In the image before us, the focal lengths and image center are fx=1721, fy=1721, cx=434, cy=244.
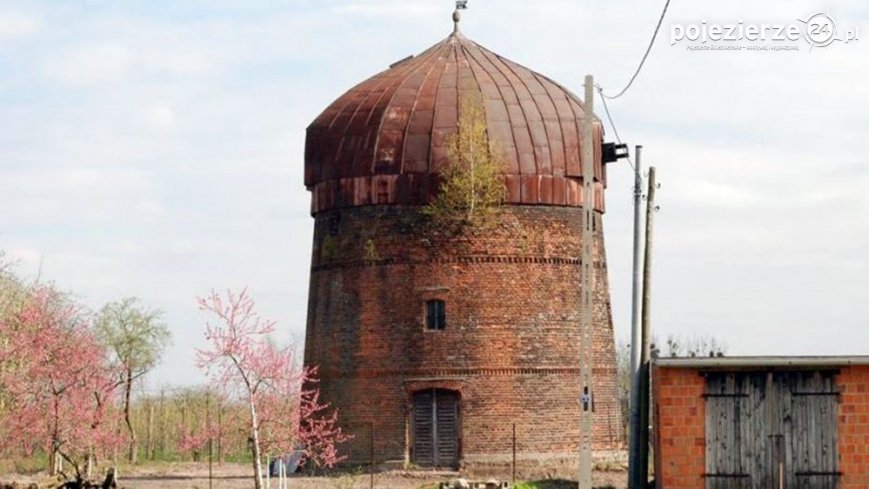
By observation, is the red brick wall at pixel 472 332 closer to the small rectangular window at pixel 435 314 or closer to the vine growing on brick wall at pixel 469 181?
the small rectangular window at pixel 435 314

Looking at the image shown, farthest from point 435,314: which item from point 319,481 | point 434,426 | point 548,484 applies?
point 548,484

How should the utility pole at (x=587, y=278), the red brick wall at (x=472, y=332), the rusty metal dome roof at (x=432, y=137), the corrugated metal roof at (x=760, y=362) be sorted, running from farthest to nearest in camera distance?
the rusty metal dome roof at (x=432, y=137)
the red brick wall at (x=472, y=332)
the corrugated metal roof at (x=760, y=362)
the utility pole at (x=587, y=278)

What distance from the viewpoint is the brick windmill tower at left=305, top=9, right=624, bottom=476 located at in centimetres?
3931

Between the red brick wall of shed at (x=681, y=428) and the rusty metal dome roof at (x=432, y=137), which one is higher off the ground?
the rusty metal dome roof at (x=432, y=137)

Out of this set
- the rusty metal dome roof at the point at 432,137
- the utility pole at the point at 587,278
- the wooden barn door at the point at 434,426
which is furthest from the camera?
the rusty metal dome roof at the point at 432,137

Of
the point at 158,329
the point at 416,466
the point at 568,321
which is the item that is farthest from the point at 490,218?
the point at 158,329

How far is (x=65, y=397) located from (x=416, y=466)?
8296mm

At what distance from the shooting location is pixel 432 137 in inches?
1570

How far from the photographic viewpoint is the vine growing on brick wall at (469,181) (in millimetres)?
39375

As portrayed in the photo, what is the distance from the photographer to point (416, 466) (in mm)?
39250

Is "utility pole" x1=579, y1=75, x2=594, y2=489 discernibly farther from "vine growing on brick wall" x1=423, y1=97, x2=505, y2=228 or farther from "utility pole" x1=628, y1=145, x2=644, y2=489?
"vine growing on brick wall" x1=423, y1=97, x2=505, y2=228

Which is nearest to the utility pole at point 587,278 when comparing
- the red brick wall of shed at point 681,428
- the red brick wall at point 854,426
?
the red brick wall of shed at point 681,428

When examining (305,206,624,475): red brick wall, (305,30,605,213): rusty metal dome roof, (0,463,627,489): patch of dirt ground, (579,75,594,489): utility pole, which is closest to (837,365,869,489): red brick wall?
(579,75,594,489): utility pole

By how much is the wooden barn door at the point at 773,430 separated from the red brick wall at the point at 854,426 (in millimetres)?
137
